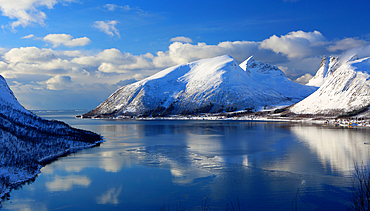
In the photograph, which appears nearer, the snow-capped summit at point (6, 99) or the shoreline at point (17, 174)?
the shoreline at point (17, 174)

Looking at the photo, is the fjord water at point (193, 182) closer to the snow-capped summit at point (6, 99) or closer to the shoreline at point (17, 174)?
the shoreline at point (17, 174)

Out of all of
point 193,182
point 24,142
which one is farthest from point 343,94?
point 24,142

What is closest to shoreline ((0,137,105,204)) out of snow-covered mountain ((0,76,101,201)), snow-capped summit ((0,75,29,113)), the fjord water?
snow-covered mountain ((0,76,101,201))

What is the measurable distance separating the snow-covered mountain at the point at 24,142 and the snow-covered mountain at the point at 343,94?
107408 millimetres

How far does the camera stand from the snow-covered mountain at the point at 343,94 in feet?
389

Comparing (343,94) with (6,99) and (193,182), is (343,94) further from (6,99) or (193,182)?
(6,99)

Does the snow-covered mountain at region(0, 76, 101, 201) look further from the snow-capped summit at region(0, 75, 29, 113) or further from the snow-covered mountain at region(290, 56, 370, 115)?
the snow-covered mountain at region(290, 56, 370, 115)

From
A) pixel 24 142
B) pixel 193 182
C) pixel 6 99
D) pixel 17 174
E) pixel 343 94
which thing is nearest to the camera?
pixel 193 182

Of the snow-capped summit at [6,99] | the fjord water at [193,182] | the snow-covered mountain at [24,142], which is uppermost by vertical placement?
the snow-capped summit at [6,99]

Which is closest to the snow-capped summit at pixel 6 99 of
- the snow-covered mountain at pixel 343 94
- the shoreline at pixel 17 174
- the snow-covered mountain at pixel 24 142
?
the snow-covered mountain at pixel 24 142

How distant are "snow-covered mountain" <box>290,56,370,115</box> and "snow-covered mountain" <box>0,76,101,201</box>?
352 ft

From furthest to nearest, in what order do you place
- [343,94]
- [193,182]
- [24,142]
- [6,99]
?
[343,94]
[6,99]
[24,142]
[193,182]

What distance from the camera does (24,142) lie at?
113 feet

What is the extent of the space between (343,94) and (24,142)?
132m
